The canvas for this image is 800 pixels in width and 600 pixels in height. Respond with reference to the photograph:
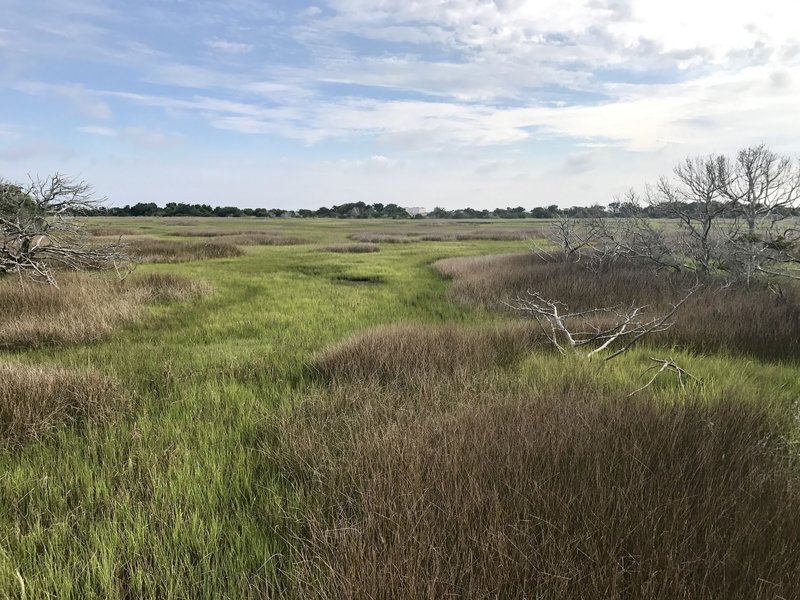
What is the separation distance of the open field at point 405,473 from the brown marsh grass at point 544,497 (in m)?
0.02

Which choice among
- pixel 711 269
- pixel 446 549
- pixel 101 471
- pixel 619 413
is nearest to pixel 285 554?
pixel 446 549

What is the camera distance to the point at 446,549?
2.29 meters

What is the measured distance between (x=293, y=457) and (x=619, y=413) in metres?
2.68

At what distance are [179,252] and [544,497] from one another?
90.6 feet

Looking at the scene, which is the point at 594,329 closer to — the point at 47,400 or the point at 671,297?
the point at 671,297

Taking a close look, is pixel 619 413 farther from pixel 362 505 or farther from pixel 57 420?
pixel 57 420

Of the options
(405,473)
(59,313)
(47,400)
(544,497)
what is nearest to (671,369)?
(544,497)

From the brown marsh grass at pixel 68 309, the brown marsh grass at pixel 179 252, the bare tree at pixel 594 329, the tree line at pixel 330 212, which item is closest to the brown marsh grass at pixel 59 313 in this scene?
the brown marsh grass at pixel 68 309

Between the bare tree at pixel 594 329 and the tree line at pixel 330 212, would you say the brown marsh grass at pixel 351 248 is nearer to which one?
the bare tree at pixel 594 329

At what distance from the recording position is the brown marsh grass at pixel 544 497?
81.2 inches

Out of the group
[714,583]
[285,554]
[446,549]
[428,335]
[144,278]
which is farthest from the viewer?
[144,278]

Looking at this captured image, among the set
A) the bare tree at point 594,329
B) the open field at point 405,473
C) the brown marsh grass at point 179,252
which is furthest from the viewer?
the brown marsh grass at point 179,252

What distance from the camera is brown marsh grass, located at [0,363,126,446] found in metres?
4.27

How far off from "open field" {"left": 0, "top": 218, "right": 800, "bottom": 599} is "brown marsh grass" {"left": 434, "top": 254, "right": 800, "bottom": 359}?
7.8 inches
